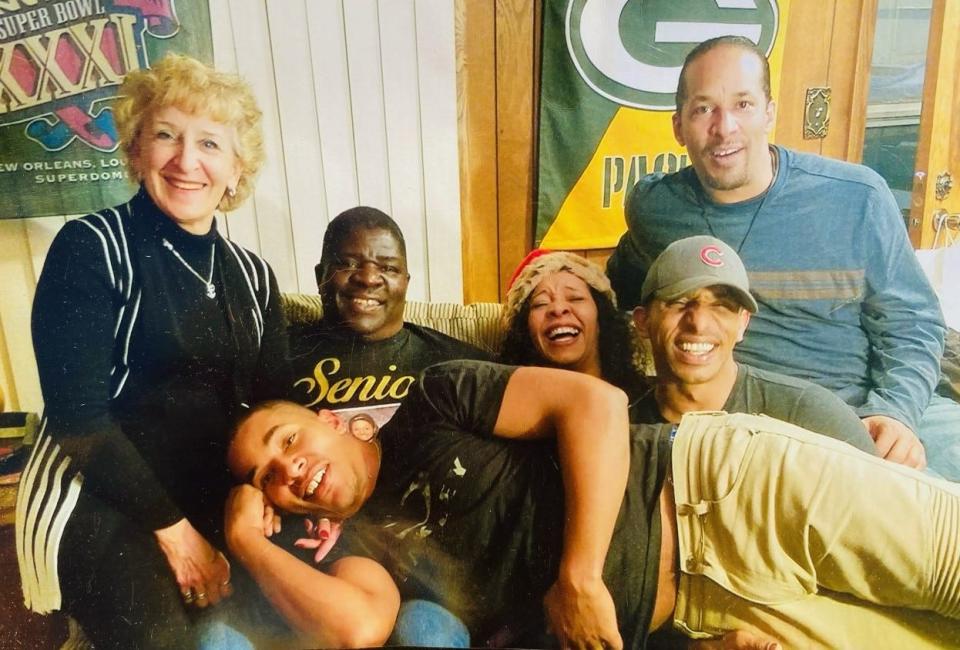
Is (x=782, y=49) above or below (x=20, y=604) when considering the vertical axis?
above

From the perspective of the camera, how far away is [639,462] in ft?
4.11

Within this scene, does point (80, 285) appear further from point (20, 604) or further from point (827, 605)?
point (827, 605)

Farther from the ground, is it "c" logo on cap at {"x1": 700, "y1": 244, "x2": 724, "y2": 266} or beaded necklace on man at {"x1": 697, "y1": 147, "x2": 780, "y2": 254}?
beaded necklace on man at {"x1": 697, "y1": 147, "x2": 780, "y2": 254}

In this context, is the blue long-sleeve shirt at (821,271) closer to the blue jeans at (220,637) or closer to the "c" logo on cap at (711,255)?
the "c" logo on cap at (711,255)

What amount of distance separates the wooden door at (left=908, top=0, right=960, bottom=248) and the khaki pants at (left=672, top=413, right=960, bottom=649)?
493mm

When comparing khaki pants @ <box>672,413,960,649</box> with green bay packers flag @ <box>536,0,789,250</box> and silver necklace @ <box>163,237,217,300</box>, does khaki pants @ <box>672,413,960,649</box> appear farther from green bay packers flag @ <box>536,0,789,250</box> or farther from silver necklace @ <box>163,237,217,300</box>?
silver necklace @ <box>163,237,217,300</box>

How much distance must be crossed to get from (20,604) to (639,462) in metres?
1.25

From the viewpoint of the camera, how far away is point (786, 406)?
1273 mm

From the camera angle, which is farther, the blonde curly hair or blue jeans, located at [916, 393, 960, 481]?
blue jeans, located at [916, 393, 960, 481]

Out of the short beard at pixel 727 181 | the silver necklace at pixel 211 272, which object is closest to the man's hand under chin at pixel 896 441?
the short beard at pixel 727 181

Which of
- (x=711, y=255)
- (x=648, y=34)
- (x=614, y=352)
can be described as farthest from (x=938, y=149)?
(x=614, y=352)

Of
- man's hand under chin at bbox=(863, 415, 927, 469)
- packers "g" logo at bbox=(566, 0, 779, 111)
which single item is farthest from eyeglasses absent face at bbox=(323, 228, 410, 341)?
man's hand under chin at bbox=(863, 415, 927, 469)

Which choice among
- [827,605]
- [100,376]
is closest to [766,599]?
[827,605]

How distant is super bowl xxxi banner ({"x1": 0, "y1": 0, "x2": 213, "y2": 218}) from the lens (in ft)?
3.83
